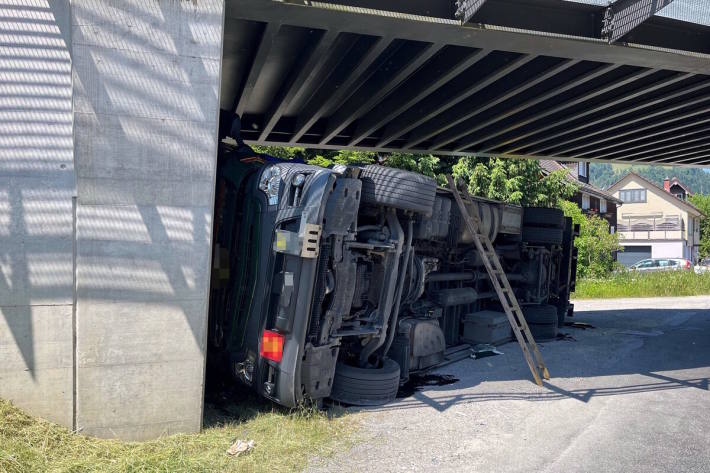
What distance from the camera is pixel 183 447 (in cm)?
545

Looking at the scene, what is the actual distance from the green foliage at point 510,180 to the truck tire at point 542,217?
11292mm

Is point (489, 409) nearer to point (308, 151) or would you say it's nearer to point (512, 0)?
point (512, 0)

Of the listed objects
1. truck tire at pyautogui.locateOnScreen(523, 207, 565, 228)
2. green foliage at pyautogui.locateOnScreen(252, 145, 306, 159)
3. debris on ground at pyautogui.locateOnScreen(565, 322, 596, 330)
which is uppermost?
green foliage at pyautogui.locateOnScreen(252, 145, 306, 159)

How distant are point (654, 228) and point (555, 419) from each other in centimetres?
5752

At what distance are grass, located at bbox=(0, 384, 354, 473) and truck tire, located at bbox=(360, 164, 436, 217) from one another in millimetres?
2398

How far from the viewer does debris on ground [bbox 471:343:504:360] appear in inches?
383

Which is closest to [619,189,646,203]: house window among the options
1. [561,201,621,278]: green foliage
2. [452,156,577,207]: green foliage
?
[561,201,621,278]: green foliage

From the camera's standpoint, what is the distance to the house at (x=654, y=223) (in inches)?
2232

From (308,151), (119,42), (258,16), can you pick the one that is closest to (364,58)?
(258,16)

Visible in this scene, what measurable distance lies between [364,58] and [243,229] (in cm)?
298

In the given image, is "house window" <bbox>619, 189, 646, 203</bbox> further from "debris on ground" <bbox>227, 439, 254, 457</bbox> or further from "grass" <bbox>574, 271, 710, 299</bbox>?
"debris on ground" <bbox>227, 439, 254, 457</bbox>

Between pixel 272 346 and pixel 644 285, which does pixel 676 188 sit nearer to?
pixel 644 285

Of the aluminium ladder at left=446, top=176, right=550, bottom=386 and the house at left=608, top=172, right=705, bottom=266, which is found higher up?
the house at left=608, top=172, right=705, bottom=266

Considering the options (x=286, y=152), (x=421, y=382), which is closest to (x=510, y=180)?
(x=286, y=152)
